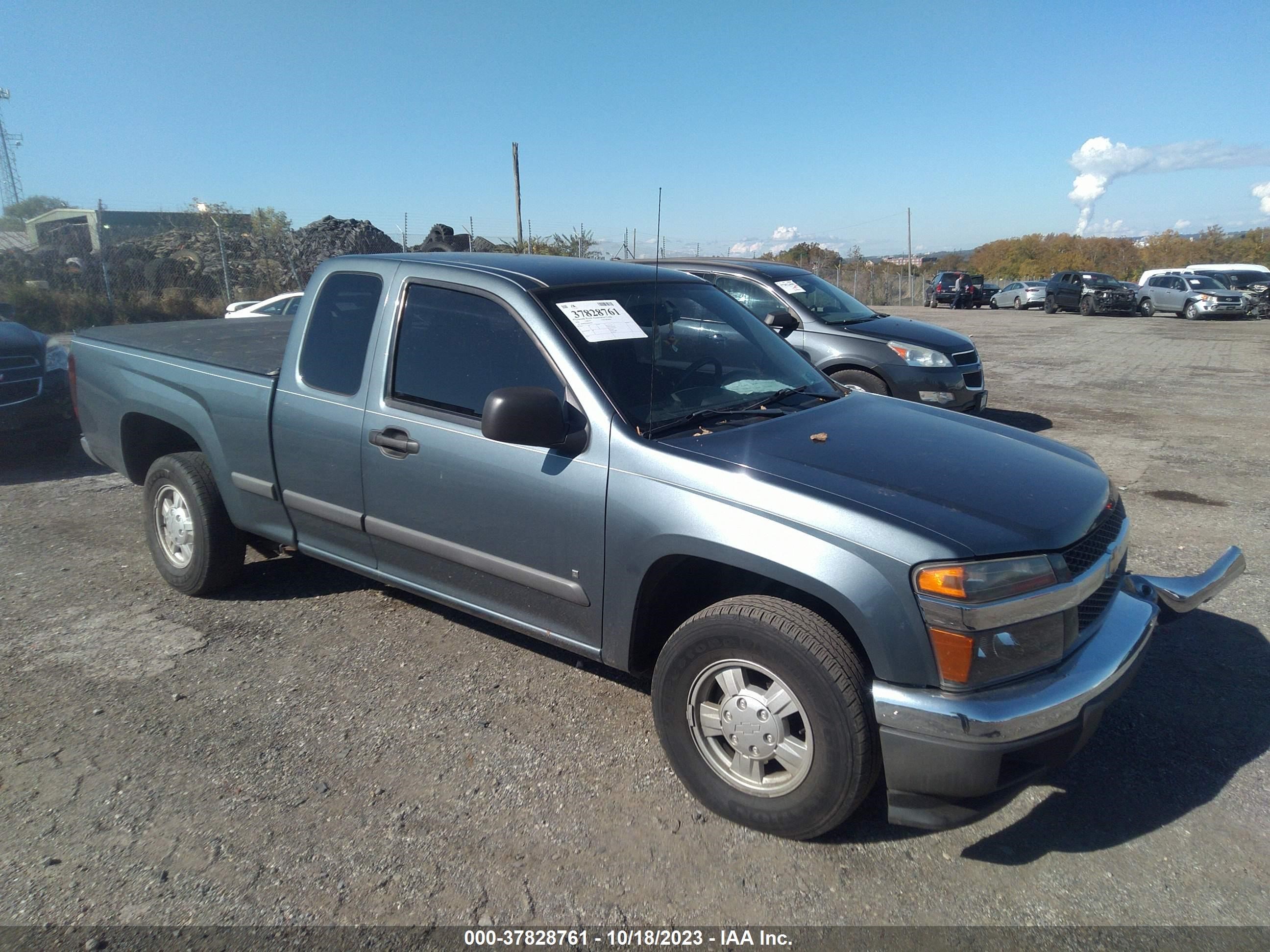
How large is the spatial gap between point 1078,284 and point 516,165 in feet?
84.7

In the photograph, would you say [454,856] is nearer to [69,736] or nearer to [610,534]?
[610,534]

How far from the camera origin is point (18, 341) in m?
7.78

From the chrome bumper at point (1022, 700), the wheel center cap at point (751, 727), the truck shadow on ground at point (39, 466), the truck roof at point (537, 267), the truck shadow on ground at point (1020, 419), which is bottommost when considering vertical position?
the truck shadow on ground at point (39, 466)

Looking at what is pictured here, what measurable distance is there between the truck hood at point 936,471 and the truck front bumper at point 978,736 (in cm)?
42

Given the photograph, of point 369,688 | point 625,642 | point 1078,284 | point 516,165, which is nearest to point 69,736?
point 369,688

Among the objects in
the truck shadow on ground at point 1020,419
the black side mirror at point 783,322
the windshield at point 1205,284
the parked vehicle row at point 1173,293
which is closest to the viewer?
the black side mirror at point 783,322

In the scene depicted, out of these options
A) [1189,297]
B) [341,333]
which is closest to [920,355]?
[341,333]

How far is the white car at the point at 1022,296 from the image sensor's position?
35562mm

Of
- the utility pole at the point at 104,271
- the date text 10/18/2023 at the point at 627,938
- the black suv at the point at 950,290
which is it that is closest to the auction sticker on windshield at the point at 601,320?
the date text 10/18/2023 at the point at 627,938

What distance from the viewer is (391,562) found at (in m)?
3.96

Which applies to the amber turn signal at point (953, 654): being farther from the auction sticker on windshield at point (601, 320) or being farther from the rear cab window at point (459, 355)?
the auction sticker on windshield at point (601, 320)

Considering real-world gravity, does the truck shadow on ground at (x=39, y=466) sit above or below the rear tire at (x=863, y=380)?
below

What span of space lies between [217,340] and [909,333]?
6.06 meters

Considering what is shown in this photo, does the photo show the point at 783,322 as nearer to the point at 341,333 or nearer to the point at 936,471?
the point at 341,333
